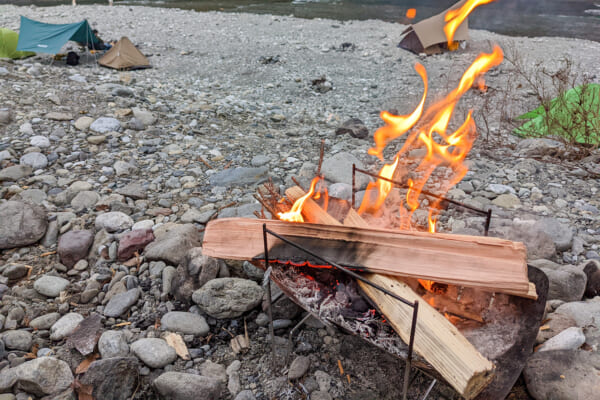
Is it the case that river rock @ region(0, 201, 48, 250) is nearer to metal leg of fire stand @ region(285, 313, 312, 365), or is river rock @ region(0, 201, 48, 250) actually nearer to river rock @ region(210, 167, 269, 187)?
river rock @ region(210, 167, 269, 187)

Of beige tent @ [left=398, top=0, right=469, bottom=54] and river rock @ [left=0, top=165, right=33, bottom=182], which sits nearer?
river rock @ [left=0, top=165, right=33, bottom=182]

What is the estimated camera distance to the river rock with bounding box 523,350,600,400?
6.35ft

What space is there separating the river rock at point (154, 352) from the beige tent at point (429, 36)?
995 centimetres

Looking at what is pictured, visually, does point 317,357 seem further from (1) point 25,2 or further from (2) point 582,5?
(1) point 25,2

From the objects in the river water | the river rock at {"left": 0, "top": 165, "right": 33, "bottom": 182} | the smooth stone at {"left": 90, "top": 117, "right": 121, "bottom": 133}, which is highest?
the river water

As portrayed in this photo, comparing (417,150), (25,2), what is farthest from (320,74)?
(25,2)

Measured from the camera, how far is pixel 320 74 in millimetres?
8742

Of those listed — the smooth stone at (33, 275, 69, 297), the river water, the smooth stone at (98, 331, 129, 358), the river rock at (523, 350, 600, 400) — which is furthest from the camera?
the river water

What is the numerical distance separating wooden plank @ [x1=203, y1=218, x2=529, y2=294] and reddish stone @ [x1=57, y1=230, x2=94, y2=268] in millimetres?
1500

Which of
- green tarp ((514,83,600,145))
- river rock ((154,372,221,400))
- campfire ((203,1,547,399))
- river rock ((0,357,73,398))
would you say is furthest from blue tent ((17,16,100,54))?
green tarp ((514,83,600,145))

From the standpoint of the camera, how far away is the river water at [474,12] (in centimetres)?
1465

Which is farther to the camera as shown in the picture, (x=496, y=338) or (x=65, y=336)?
(x=65, y=336)

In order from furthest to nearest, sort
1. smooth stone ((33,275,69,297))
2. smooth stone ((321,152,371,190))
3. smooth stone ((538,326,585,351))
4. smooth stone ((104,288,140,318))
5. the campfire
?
smooth stone ((321,152,371,190)) < smooth stone ((33,275,69,297)) < smooth stone ((104,288,140,318)) < smooth stone ((538,326,585,351)) < the campfire

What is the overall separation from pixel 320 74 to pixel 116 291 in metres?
6.97
